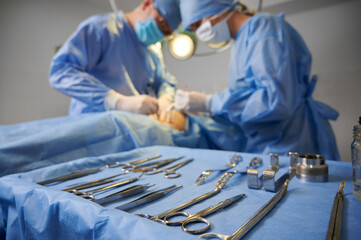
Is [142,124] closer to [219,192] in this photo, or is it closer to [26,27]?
[219,192]

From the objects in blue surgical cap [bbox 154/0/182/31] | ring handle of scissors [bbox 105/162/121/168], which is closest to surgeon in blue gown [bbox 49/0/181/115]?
blue surgical cap [bbox 154/0/182/31]

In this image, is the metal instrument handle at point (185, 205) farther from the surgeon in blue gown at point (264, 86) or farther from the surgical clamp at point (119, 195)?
the surgeon in blue gown at point (264, 86)

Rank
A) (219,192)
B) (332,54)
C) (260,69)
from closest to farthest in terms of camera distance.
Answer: (219,192)
(260,69)
(332,54)

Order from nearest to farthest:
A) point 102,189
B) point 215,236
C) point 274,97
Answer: point 215,236
point 102,189
point 274,97

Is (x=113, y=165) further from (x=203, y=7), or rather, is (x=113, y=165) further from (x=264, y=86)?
(x=203, y=7)

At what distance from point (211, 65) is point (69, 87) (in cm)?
176

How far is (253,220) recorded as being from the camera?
0.44m

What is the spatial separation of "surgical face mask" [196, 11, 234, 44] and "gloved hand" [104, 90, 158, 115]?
58 cm

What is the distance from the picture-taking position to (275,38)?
4.41 ft

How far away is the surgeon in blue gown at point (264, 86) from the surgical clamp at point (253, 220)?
0.81m

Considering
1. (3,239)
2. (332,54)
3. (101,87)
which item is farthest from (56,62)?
(332,54)

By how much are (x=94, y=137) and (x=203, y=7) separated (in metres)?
1.05

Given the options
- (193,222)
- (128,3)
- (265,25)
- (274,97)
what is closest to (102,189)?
(193,222)

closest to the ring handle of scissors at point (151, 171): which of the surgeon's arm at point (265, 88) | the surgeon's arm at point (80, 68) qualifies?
the surgeon's arm at point (265, 88)
